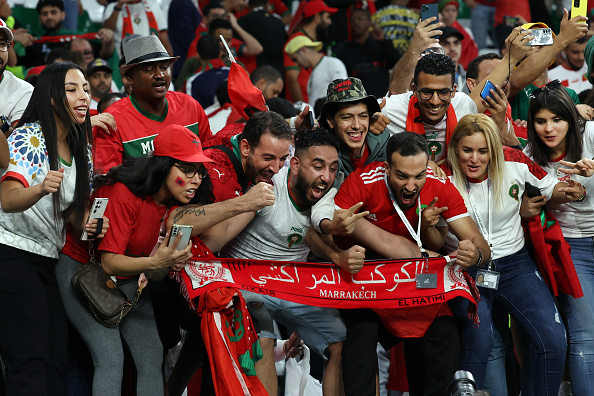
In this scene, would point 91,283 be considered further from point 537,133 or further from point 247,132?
point 537,133

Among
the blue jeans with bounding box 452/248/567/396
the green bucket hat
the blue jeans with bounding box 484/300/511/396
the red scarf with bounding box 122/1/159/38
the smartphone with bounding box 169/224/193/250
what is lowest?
the blue jeans with bounding box 484/300/511/396

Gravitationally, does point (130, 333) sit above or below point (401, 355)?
above

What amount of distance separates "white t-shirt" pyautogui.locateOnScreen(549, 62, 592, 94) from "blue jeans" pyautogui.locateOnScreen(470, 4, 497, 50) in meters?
2.89

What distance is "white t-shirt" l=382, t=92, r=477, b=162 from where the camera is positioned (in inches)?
215

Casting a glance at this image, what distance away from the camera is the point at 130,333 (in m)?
4.64

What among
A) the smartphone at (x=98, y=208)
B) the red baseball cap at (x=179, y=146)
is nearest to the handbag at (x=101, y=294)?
the smartphone at (x=98, y=208)

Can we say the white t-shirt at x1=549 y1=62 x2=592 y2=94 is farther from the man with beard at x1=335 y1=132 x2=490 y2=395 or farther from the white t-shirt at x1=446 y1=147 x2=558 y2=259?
the man with beard at x1=335 y1=132 x2=490 y2=395

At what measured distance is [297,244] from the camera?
16.5 ft

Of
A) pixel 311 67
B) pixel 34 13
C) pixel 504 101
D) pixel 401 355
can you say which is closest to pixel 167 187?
pixel 401 355

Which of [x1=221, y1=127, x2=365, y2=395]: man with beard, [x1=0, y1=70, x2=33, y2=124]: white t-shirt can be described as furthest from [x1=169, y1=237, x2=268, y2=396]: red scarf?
[x1=0, y1=70, x2=33, y2=124]: white t-shirt

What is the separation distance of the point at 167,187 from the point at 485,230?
6.44ft

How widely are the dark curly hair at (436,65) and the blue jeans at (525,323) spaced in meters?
1.26

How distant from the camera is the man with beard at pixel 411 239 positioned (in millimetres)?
4750

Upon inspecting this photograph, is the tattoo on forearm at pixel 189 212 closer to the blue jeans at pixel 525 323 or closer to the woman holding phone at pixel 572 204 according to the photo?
the blue jeans at pixel 525 323
